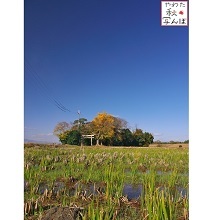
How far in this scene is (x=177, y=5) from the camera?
2.78 m

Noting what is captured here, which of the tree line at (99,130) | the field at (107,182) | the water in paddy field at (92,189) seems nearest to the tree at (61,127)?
the tree line at (99,130)

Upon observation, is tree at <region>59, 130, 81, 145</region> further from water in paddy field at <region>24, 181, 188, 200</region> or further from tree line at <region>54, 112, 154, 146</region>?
water in paddy field at <region>24, 181, 188, 200</region>

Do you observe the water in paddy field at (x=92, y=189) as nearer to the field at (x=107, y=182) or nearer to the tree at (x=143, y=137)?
the field at (x=107, y=182)

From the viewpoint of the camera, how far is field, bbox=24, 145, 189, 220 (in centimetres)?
274

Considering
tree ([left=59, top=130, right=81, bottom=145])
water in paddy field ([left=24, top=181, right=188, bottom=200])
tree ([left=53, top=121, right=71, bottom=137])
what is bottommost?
water in paddy field ([left=24, top=181, right=188, bottom=200])

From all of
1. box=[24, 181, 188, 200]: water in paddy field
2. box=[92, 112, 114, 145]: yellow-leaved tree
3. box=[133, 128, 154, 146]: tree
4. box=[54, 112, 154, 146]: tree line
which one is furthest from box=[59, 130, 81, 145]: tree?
box=[133, 128, 154, 146]: tree

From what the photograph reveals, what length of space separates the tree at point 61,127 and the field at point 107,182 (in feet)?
0.37

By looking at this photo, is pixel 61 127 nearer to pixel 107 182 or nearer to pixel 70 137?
→ pixel 70 137

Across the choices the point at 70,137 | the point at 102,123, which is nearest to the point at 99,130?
the point at 102,123

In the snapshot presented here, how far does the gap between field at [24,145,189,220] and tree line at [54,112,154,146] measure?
6 cm

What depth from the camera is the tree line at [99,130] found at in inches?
112
